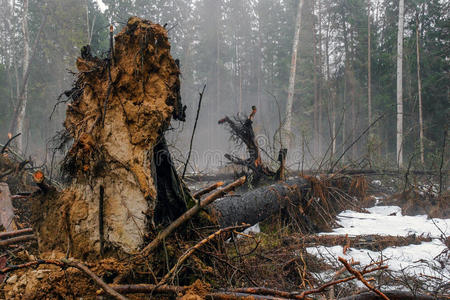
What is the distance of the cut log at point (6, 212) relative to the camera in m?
3.75

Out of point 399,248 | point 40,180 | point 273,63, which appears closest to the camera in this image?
point 40,180

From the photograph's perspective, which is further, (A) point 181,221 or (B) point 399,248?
(B) point 399,248

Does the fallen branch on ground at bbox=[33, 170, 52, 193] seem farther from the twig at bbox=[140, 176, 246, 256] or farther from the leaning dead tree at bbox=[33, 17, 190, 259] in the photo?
the twig at bbox=[140, 176, 246, 256]

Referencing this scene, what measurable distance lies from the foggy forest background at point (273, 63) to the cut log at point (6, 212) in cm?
552

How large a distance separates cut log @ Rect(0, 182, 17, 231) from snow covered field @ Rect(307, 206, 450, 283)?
3.88 m

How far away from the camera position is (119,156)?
208 centimetres

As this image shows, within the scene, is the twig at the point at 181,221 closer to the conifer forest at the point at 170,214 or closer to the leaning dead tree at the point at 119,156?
the conifer forest at the point at 170,214

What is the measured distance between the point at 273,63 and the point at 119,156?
38.3 meters

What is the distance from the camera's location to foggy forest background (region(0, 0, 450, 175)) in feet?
60.3

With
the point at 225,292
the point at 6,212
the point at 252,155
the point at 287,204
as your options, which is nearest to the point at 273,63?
the point at 252,155

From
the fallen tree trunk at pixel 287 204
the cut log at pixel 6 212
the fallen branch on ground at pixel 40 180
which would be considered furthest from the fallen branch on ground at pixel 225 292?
the cut log at pixel 6 212

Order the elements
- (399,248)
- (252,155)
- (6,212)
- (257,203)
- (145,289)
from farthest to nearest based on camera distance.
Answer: (252,155) < (257,203) < (399,248) < (6,212) < (145,289)

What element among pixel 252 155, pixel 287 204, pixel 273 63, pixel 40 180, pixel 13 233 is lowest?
pixel 287 204

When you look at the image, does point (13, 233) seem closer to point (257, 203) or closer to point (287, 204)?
point (257, 203)
